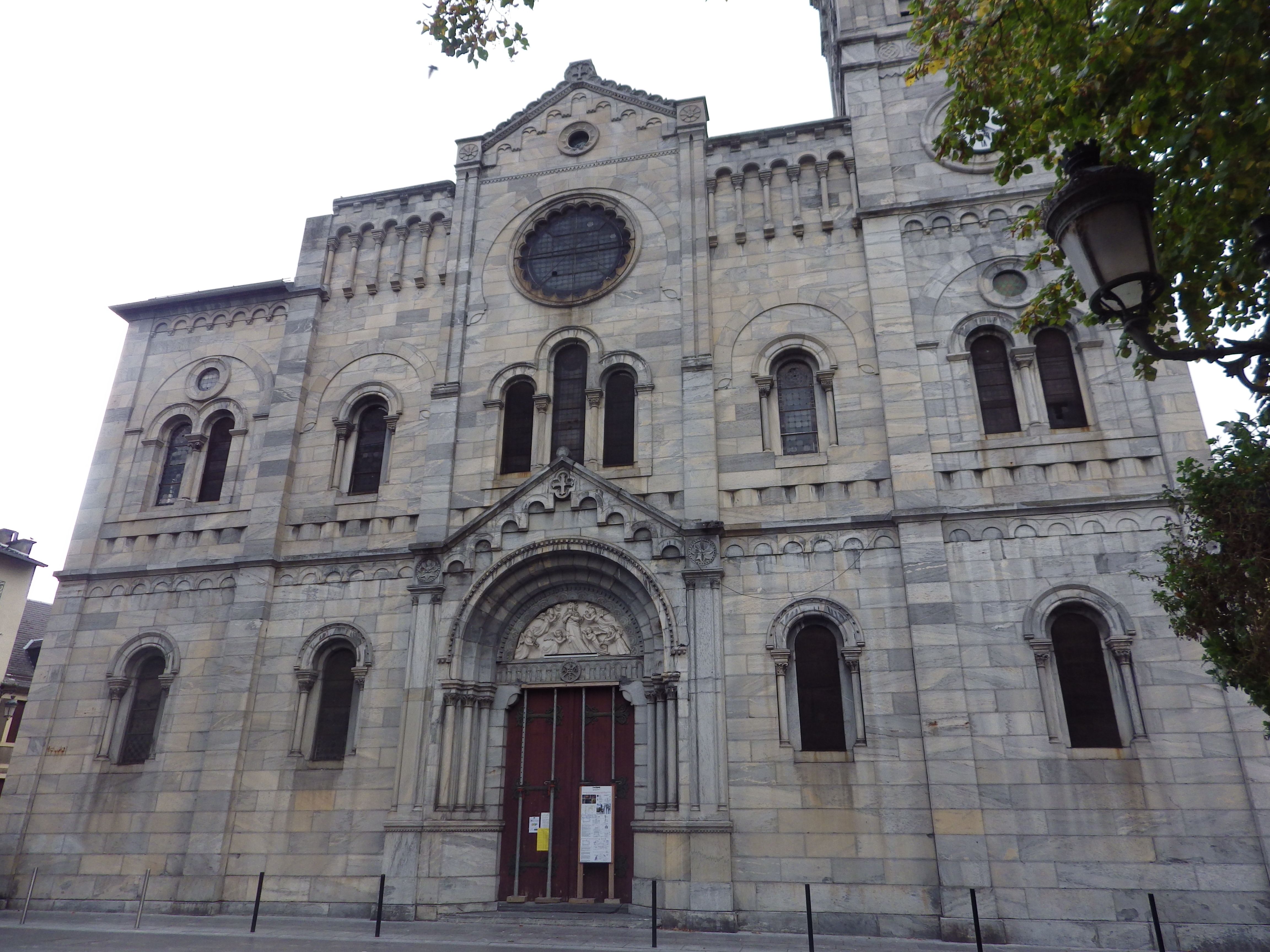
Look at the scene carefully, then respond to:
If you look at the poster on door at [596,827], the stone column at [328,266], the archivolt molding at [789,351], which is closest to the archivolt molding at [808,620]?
the poster on door at [596,827]

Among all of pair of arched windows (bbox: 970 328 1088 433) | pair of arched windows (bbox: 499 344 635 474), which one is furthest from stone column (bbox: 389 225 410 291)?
pair of arched windows (bbox: 970 328 1088 433)

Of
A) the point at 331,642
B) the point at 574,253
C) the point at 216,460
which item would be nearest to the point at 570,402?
the point at 574,253

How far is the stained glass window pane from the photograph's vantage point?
18.7 metres

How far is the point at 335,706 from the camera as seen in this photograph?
16.4 m

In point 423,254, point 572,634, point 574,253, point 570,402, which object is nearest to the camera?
point 572,634

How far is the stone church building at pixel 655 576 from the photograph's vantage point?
13.1m

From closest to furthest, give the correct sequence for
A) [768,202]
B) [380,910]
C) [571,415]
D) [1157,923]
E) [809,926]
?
1. [1157,923]
2. [809,926]
3. [380,910]
4. [571,415]
5. [768,202]

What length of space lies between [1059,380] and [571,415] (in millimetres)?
9382

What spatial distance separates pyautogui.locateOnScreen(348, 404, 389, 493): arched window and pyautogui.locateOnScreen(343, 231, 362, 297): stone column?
313cm

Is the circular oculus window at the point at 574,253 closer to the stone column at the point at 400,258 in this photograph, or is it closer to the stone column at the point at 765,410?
the stone column at the point at 400,258

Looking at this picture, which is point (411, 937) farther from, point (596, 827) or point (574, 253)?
point (574, 253)

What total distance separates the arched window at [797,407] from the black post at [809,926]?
759 cm

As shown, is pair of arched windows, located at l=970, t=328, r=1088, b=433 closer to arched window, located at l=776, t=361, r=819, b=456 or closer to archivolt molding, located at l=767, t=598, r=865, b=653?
arched window, located at l=776, t=361, r=819, b=456

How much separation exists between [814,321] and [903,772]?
8.60 m
